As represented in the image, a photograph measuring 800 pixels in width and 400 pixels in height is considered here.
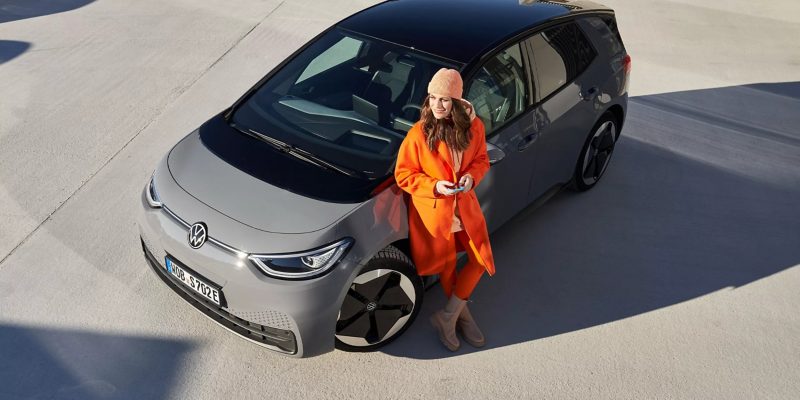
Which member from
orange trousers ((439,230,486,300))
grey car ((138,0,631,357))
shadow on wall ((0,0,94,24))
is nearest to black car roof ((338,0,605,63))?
grey car ((138,0,631,357))

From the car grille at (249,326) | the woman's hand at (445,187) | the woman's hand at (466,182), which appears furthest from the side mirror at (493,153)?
the car grille at (249,326)

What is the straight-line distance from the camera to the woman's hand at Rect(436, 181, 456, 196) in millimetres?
3232

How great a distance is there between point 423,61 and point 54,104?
4136mm

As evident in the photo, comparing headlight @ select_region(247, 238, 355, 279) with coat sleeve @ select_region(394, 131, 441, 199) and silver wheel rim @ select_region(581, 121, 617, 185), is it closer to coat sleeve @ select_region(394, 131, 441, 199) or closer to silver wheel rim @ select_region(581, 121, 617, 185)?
coat sleeve @ select_region(394, 131, 441, 199)

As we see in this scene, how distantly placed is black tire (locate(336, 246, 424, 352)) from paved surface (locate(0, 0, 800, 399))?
168 mm

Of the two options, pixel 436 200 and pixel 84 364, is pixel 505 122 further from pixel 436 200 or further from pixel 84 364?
pixel 84 364

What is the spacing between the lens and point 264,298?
326 cm

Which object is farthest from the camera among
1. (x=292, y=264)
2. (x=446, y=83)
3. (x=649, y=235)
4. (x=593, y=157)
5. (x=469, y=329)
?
(x=593, y=157)

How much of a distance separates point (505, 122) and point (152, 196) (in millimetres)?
2103

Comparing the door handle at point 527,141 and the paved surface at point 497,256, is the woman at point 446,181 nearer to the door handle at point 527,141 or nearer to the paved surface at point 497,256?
the paved surface at point 497,256

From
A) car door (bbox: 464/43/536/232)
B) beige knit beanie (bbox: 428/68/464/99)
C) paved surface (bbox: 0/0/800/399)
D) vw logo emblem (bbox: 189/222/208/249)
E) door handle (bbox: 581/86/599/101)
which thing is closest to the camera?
beige knit beanie (bbox: 428/68/464/99)

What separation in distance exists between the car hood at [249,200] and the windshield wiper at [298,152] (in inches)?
10.2

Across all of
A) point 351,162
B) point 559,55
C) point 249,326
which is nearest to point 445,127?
point 351,162

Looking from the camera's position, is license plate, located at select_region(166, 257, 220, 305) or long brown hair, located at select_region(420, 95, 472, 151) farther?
license plate, located at select_region(166, 257, 220, 305)
